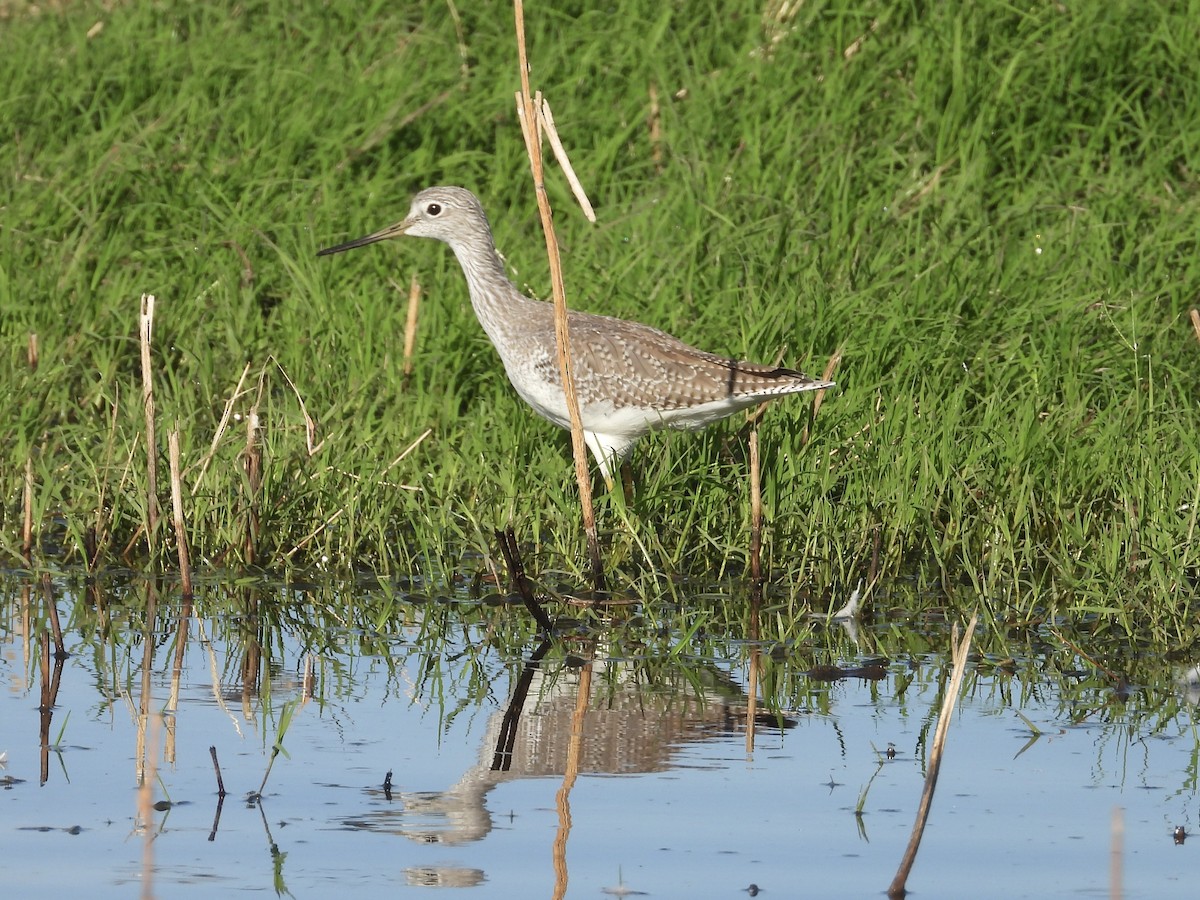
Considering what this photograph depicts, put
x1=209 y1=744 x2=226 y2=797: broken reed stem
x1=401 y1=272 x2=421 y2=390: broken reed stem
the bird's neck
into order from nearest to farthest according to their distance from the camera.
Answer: x1=209 y1=744 x2=226 y2=797: broken reed stem < the bird's neck < x1=401 y1=272 x2=421 y2=390: broken reed stem

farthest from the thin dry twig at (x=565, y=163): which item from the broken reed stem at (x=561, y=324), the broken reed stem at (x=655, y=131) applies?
the broken reed stem at (x=655, y=131)

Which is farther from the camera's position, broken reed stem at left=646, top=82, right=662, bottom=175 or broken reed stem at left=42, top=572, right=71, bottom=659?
broken reed stem at left=646, top=82, right=662, bottom=175

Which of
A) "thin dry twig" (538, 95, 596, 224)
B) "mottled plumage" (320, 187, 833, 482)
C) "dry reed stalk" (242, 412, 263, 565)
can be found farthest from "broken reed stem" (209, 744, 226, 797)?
"mottled plumage" (320, 187, 833, 482)

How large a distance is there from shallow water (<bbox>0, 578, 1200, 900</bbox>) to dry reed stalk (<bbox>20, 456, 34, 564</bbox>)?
1.84 ft

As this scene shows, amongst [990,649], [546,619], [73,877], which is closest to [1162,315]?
[990,649]

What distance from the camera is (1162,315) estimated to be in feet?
26.8

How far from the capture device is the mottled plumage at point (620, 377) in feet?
22.8

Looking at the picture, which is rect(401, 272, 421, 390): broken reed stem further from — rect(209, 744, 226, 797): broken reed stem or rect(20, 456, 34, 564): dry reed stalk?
rect(209, 744, 226, 797): broken reed stem

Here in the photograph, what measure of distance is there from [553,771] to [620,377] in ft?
8.38

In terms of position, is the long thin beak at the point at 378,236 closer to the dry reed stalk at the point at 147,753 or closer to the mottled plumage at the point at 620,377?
the mottled plumage at the point at 620,377

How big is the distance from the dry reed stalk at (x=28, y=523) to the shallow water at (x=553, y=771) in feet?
1.84

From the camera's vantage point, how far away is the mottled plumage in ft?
22.8

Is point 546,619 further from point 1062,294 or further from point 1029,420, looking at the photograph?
point 1062,294

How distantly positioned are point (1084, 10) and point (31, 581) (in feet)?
19.6
